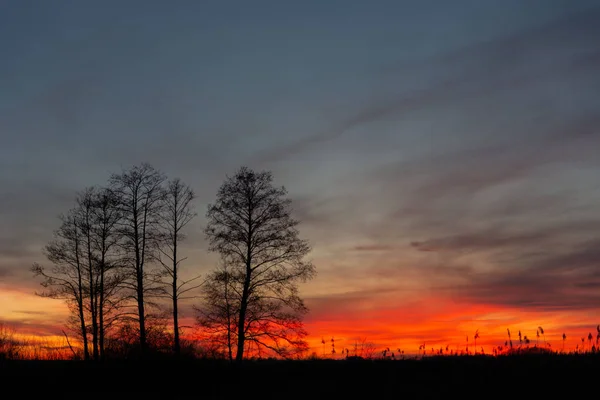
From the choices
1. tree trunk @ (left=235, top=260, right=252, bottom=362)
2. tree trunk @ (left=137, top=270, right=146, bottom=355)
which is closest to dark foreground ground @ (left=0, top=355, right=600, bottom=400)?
tree trunk @ (left=235, top=260, right=252, bottom=362)

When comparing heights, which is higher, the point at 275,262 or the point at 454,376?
the point at 275,262

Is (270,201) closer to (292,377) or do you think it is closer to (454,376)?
(292,377)

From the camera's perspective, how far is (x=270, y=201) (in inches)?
1394

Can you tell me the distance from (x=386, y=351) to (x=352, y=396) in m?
9.56

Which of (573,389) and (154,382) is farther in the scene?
(154,382)

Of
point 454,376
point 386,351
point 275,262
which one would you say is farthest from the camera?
point 275,262

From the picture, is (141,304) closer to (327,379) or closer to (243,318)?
(243,318)

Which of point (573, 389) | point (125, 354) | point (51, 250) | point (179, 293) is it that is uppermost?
point (51, 250)

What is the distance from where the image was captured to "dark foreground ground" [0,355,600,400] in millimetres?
17891

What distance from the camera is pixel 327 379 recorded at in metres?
21.0

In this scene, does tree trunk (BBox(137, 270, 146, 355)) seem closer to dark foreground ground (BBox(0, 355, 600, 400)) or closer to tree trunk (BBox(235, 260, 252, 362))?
tree trunk (BBox(235, 260, 252, 362))

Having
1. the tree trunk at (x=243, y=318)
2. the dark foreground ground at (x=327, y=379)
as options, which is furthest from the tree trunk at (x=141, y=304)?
the dark foreground ground at (x=327, y=379)

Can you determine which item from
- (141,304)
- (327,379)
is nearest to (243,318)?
(141,304)

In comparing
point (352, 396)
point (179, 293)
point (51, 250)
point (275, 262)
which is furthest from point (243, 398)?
point (51, 250)
